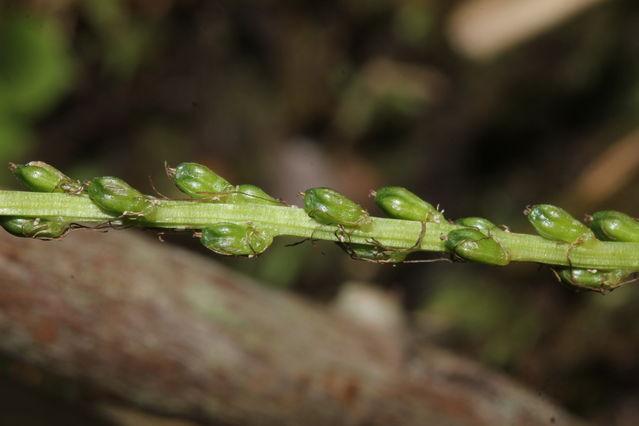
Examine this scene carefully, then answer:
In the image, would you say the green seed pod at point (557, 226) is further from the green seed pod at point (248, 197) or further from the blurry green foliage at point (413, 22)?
the blurry green foliage at point (413, 22)

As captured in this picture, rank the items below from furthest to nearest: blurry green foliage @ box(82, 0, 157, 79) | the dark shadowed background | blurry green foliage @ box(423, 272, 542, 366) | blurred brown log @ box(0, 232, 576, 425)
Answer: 1. blurry green foliage @ box(82, 0, 157, 79)
2. the dark shadowed background
3. blurry green foliage @ box(423, 272, 542, 366)
4. blurred brown log @ box(0, 232, 576, 425)

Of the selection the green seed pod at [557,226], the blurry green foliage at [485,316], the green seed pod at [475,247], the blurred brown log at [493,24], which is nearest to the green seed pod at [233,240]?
the green seed pod at [475,247]

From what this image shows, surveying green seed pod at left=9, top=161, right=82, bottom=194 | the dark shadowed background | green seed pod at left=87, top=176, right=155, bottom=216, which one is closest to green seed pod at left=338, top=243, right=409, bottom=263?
green seed pod at left=87, top=176, right=155, bottom=216

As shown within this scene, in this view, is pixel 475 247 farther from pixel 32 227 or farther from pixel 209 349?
pixel 209 349

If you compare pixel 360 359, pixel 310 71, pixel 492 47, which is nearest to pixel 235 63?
pixel 310 71

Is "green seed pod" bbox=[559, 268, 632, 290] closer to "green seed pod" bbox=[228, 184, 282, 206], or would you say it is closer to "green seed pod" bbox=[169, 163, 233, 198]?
"green seed pod" bbox=[228, 184, 282, 206]

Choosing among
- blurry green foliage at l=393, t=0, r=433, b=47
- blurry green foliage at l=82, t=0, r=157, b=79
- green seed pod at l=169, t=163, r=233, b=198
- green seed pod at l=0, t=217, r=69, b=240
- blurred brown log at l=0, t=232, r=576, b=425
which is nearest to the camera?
green seed pod at l=0, t=217, r=69, b=240

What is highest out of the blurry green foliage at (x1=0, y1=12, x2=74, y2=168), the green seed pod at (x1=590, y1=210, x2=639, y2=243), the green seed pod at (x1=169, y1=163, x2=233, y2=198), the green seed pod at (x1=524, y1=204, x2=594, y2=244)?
the blurry green foliage at (x1=0, y1=12, x2=74, y2=168)

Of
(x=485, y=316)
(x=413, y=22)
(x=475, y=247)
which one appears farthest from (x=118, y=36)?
(x=475, y=247)
